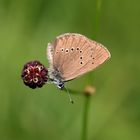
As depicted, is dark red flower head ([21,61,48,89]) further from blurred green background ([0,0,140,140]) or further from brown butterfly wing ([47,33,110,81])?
blurred green background ([0,0,140,140])

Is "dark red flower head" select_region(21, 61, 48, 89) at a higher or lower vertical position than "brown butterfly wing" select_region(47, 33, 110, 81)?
lower

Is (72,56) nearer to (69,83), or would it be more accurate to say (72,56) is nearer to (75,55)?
(75,55)

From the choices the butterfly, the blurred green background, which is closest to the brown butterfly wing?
the butterfly

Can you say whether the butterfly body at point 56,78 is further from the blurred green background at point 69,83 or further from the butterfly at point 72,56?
the blurred green background at point 69,83
